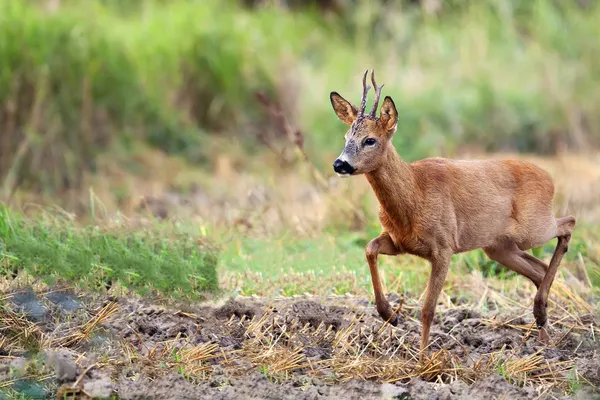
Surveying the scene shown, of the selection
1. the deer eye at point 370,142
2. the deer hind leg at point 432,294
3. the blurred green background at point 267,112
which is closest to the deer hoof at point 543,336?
the deer hind leg at point 432,294

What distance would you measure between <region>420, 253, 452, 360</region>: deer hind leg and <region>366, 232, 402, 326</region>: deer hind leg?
0.22m

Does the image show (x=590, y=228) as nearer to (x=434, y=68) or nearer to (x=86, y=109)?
(x=86, y=109)

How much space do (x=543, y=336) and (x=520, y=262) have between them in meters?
0.60

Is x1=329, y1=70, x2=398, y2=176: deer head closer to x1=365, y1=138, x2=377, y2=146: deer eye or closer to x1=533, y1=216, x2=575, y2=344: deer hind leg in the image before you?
x1=365, y1=138, x2=377, y2=146: deer eye

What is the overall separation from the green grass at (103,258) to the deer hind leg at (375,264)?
1079 millimetres

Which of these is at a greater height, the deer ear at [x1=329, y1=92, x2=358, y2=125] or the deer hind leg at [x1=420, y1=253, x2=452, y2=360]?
the deer ear at [x1=329, y1=92, x2=358, y2=125]

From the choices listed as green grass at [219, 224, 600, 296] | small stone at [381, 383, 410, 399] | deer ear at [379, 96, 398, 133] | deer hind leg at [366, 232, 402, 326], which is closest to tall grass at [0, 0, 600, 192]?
green grass at [219, 224, 600, 296]

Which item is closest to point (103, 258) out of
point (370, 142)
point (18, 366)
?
point (18, 366)

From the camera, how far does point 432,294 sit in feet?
19.4

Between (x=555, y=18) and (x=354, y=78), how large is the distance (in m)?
3.13

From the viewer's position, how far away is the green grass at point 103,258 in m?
6.01

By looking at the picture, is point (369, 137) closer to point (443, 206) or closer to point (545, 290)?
→ point (443, 206)

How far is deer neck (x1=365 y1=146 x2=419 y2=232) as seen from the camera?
5934 millimetres

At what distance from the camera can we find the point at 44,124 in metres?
11.0
